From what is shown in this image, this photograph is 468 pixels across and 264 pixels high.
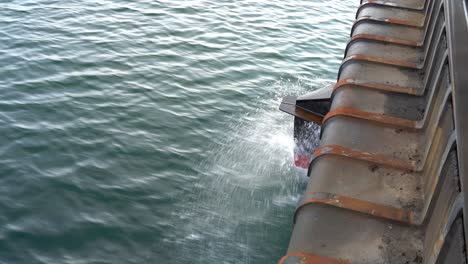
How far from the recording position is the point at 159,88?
1422 cm

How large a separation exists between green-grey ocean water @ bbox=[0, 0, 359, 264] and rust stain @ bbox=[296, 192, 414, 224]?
3294 millimetres

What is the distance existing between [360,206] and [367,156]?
984 mm

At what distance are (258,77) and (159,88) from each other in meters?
2.97

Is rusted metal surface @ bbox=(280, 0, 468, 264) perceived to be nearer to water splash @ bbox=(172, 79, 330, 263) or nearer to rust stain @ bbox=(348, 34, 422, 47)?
rust stain @ bbox=(348, 34, 422, 47)

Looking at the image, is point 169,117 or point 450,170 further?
point 169,117

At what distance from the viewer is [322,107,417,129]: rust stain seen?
7.53 meters

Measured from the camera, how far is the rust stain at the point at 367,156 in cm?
679

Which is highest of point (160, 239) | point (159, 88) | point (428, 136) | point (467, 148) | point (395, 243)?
point (467, 148)

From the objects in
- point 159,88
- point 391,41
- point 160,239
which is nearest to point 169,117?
point 159,88

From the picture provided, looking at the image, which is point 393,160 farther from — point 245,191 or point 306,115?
point 245,191

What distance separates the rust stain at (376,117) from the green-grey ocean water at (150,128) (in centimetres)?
294

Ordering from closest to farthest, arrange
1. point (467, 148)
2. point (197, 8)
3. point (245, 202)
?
point (467, 148), point (245, 202), point (197, 8)

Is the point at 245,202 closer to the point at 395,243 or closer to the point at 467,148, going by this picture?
the point at 395,243

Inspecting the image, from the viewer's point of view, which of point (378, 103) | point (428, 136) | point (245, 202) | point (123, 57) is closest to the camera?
point (428, 136)
